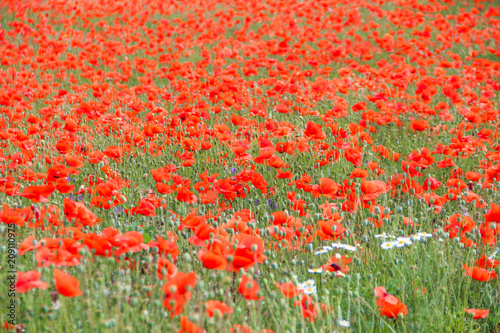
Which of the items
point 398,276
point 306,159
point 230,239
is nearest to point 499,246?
point 398,276

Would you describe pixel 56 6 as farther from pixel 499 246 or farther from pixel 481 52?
pixel 499 246

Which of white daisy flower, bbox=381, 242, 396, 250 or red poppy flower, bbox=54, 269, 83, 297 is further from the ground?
red poppy flower, bbox=54, 269, 83, 297

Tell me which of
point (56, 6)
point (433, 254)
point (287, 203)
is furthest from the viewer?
point (56, 6)

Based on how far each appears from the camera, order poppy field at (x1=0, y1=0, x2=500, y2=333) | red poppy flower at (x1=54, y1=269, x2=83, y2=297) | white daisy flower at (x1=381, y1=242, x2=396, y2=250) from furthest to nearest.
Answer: white daisy flower at (x1=381, y1=242, x2=396, y2=250)
poppy field at (x1=0, y1=0, x2=500, y2=333)
red poppy flower at (x1=54, y1=269, x2=83, y2=297)

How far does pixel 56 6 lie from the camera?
10.6 m

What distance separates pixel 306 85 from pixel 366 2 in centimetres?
636

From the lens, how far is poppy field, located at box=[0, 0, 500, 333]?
186 centimetres

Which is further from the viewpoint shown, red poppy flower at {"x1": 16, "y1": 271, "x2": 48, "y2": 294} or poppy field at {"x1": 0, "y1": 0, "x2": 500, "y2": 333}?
poppy field at {"x1": 0, "y1": 0, "x2": 500, "y2": 333}

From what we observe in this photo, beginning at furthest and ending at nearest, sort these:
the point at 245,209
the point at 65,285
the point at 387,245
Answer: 1. the point at 245,209
2. the point at 387,245
3. the point at 65,285

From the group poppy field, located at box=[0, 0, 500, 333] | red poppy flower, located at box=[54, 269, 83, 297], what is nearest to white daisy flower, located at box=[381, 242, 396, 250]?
poppy field, located at box=[0, 0, 500, 333]

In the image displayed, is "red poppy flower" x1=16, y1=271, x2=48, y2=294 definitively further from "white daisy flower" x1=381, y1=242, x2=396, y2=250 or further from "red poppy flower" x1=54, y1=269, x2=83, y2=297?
"white daisy flower" x1=381, y1=242, x2=396, y2=250

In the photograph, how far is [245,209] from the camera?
2.64 metres

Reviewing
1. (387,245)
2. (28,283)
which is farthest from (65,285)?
(387,245)

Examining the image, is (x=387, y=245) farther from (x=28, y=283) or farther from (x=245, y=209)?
(x=28, y=283)
